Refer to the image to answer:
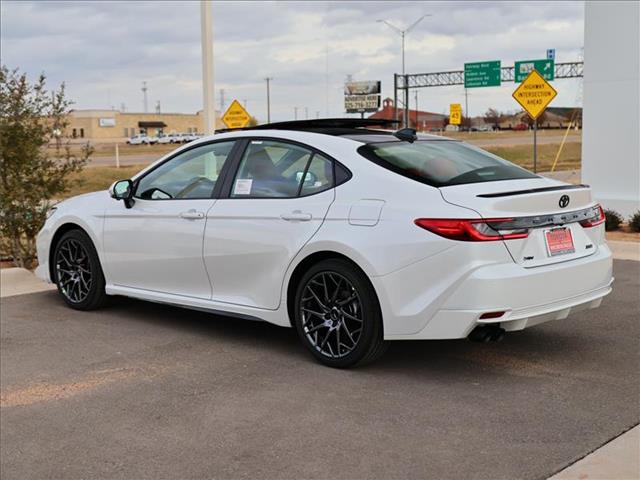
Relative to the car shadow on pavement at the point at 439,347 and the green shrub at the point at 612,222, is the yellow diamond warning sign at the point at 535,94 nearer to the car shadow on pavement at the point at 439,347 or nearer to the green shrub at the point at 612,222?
the green shrub at the point at 612,222

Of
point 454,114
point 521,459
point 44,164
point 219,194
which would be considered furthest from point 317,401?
point 454,114

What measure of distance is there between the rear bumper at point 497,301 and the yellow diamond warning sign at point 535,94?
37.7 ft

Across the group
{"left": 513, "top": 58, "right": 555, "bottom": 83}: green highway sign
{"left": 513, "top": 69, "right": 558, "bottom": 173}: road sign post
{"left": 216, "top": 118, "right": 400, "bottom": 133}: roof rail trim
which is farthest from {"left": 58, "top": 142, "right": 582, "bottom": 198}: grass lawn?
{"left": 216, "top": 118, "right": 400, "bottom": 133}: roof rail trim

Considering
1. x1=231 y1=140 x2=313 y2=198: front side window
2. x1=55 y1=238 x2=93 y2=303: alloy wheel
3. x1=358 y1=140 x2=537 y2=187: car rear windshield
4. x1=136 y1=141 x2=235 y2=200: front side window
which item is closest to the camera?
x1=358 y1=140 x2=537 y2=187: car rear windshield

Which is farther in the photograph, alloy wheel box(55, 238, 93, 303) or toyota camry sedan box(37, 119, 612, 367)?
alloy wheel box(55, 238, 93, 303)

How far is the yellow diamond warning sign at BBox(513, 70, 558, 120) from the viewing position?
1614 cm

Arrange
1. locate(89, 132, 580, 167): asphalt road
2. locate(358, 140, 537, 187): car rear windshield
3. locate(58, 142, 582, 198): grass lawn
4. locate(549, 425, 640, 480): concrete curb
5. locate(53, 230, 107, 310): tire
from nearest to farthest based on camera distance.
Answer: locate(549, 425, 640, 480): concrete curb, locate(358, 140, 537, 187): car rear windshield, locate(53, 230, 107, 310): tire, locate(58, 142, 582, 198): grass lawn, locate(89, 132, 580, 167): asphalt road

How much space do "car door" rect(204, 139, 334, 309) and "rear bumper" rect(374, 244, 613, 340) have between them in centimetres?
86

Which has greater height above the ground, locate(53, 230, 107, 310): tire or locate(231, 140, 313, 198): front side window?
locate(231, 140, 313, 198): front side window

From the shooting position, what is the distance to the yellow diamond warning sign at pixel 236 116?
57.7 ft

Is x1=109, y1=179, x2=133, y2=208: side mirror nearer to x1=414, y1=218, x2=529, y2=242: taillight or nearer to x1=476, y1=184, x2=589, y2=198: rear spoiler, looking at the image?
x1=414, y1=218, x2=529, y2=242: taillight

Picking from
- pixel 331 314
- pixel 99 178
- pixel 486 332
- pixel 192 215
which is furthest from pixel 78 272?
pixel 99 178

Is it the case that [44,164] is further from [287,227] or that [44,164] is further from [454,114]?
[454,114]

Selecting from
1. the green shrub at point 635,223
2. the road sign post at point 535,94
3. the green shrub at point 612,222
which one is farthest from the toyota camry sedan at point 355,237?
the road sign post at point 535,94
